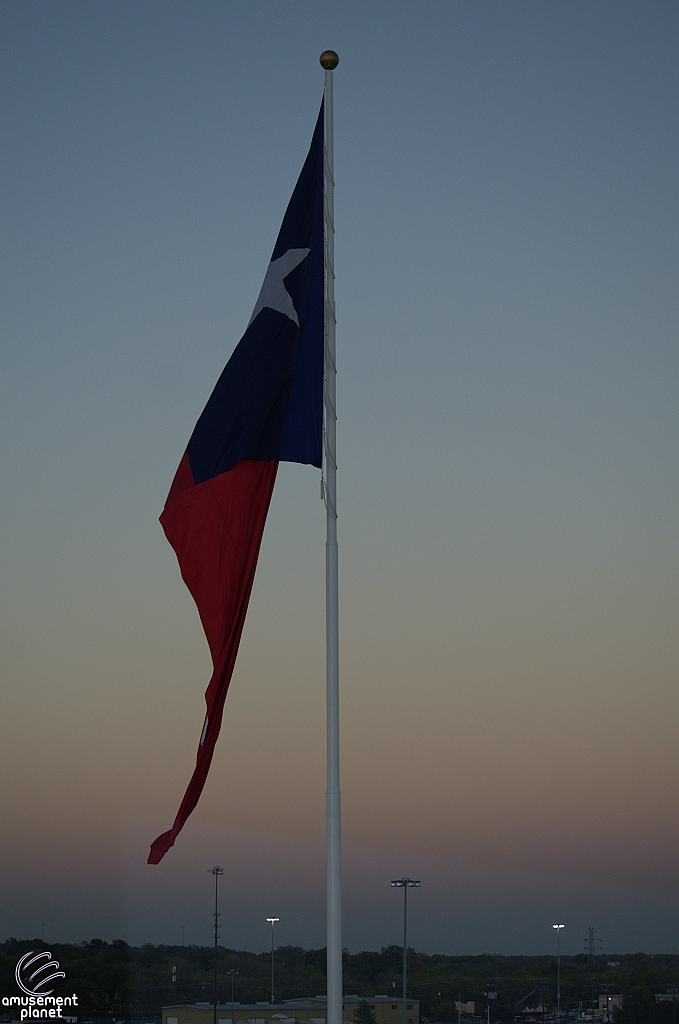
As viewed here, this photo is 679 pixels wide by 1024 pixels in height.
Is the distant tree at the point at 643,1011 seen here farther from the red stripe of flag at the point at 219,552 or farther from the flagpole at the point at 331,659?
the red stripe of flag at the point at 219,552

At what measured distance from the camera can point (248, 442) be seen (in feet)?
26.1

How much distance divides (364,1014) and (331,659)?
89.1 feet

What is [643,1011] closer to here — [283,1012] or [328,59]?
[283,1012]

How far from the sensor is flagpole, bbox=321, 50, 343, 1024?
7230mm

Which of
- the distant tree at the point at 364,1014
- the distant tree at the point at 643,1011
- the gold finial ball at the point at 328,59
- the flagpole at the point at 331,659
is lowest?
the distant tree at the point at 364,1014

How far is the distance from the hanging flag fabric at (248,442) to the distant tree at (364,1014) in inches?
1019

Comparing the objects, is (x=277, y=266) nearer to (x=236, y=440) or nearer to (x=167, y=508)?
(x=236, y=440)

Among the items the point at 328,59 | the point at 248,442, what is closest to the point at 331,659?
the point at 248,442

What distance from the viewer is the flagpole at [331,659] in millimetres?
7230

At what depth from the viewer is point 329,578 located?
7.76m

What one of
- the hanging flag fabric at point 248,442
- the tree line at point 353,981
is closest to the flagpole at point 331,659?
the hanging flag fabric at point 248,442

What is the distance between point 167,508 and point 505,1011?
28452 mm

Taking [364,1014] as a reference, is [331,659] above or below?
above

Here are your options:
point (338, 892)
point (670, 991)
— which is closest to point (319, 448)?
point (338, 892)
